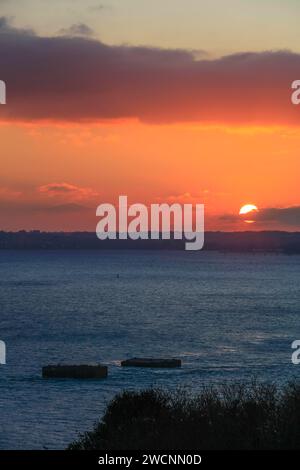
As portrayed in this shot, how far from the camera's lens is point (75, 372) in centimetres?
8206

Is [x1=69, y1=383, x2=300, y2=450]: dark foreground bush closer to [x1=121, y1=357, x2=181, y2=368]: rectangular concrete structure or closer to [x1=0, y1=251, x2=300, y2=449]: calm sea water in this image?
[x1=0, y1=251, x2=300, y2=449]: calm sea water

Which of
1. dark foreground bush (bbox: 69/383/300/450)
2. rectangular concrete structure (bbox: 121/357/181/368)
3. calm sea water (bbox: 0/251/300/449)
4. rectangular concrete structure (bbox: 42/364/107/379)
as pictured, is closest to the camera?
dark foreground bush (bbox: 69/383/300/450)

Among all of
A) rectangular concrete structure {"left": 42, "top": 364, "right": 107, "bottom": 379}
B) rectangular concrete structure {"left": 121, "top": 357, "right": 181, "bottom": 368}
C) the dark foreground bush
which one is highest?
rectangular concrete structure {"left": 121, "top": 357, "right": 181, "bottom": 368}

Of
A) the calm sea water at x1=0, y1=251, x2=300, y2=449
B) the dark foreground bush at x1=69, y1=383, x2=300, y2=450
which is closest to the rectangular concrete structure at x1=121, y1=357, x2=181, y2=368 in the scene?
the calm sea water at x1=0, y1=251, x2=300, y2=449

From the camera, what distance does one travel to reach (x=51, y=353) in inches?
4048

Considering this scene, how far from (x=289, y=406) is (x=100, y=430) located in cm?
1144

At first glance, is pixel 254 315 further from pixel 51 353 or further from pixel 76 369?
pixel 76 369

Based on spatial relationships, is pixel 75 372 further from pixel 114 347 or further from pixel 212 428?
pixel 212 428

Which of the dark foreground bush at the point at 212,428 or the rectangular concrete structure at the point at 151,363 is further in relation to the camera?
the rectangular concrete structure at the point at 151,363

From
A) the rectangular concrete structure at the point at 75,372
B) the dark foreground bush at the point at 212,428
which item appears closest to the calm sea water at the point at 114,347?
the rectangular concrete structure at the point at 75,372

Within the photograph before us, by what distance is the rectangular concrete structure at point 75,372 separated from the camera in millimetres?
81688

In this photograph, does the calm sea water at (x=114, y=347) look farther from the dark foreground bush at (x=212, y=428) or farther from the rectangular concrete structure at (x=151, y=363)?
the dark foreground bush at (x=212, y=428)

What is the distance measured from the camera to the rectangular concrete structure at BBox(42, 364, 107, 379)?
81.7 metres

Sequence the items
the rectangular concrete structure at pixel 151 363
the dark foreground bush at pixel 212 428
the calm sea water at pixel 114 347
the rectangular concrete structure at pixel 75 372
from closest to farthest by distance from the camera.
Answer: the dark foreground bush at pixel 212 428 < the calm sea water at pixel 114 347 < the rectangular concrete structure at pixel 75 372 < the rectangular concrete structure at pixel 151 363
